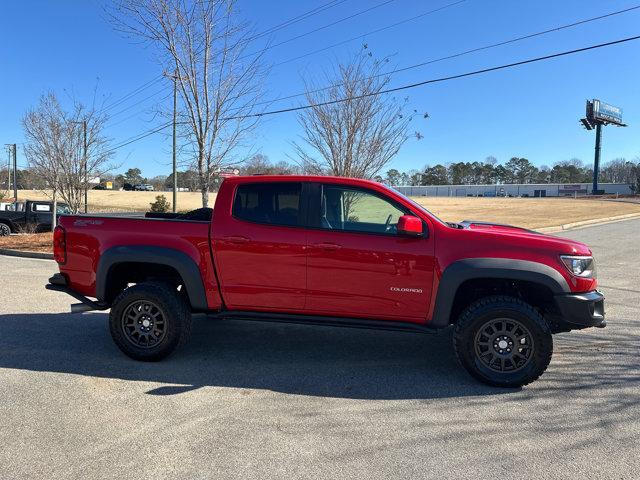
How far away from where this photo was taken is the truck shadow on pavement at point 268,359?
14.0 ft

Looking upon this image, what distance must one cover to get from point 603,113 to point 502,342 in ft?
384

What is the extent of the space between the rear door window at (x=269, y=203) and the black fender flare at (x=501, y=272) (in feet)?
4.73

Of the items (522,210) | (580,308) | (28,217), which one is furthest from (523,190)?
(580,308)

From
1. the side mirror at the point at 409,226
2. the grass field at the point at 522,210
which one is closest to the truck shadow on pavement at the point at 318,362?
the side mirror at the point at 409,226

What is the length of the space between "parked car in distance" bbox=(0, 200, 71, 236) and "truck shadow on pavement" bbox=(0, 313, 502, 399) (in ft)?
45.3

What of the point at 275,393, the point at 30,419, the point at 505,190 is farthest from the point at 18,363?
the point at 505,190

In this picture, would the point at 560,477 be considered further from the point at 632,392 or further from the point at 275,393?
the point at 275,393

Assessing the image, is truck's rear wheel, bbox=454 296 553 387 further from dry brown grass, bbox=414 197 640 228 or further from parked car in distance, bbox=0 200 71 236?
dry brown grass, bbox=414 197 640 228

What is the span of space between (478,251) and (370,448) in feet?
6.28

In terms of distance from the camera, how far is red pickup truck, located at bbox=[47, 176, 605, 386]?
4.22m

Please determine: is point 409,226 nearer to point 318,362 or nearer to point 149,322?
point 318,362

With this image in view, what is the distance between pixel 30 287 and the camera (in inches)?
335

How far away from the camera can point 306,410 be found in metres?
3.79

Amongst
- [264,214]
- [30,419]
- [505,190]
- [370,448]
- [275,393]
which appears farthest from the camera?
[505,190]
